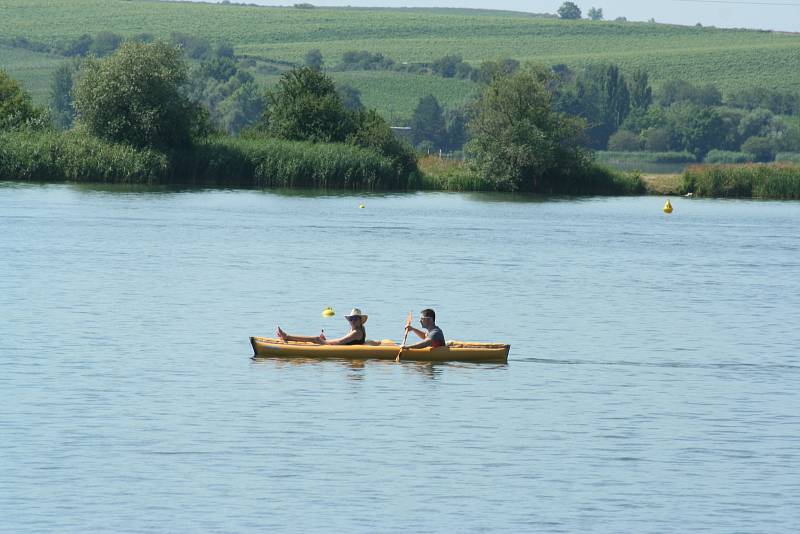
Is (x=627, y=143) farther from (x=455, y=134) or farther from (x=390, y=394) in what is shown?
(x=390, y=394)

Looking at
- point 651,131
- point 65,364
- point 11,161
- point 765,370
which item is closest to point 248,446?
point 65,364

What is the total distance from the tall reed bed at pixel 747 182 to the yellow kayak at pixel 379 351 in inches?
2630

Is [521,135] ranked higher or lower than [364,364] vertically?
higher

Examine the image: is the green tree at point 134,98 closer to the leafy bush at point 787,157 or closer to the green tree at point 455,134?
the green tree at point 455,134

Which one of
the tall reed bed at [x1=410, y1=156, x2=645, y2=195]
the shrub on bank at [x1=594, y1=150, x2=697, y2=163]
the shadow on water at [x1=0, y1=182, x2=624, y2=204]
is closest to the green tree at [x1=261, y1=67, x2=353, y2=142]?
the shadow on water at [x1=0, y1=182, x2=624, y2=204]

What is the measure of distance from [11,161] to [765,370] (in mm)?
61488

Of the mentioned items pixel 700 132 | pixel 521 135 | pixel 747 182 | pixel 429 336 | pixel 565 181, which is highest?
pixel 700 132

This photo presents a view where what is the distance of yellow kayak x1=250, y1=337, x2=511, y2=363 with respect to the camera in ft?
99.8

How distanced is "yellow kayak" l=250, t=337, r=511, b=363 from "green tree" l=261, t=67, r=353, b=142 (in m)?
63.0

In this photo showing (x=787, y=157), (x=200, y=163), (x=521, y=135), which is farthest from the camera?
(x=787, y=157)

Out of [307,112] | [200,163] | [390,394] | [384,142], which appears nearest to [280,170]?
[200,163]

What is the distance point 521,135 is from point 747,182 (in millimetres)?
14537

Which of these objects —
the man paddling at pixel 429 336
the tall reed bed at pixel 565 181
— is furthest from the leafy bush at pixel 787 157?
the man paddling at pixel 429 336

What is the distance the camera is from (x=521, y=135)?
3610 inches
